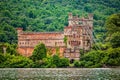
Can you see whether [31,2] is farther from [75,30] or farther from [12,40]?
[75,30]

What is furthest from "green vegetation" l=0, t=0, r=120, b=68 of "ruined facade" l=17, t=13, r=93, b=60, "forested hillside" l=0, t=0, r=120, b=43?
"ruined facade" l=17, t=13, r=93, b=60

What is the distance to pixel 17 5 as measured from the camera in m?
158

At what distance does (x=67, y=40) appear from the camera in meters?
104

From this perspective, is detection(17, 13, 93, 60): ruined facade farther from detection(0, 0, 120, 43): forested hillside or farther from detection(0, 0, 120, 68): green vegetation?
detection(0, 0, 120, 43): forested hillside

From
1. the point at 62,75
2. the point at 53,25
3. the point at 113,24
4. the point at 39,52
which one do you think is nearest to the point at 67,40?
the point at 39,52

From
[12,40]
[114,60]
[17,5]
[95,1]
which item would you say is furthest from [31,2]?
[114,60]

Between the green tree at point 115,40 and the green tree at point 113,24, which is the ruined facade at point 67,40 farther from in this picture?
the green tree at point 115,40

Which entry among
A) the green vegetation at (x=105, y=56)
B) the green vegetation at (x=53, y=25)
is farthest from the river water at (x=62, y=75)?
the green vegetation at (x=53, y=25)

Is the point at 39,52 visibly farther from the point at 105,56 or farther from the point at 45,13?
the point at 45,13

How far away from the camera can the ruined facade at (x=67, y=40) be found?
4059 inches

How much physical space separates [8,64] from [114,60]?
1961cm

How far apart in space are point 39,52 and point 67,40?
727cm

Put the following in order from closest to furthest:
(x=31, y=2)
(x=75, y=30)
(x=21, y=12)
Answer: (x=75, y=30) < (x=21, y=12) < (x=31, y=2)

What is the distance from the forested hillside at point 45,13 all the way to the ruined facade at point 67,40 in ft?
45.5
